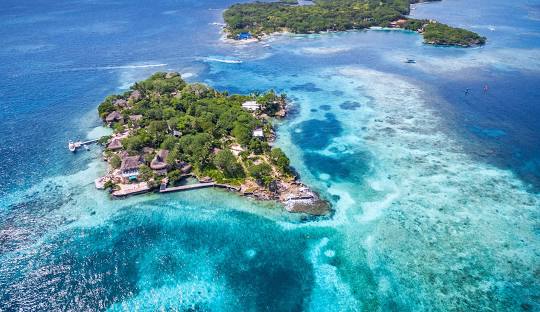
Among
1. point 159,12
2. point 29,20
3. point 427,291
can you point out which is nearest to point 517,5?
point 159,12

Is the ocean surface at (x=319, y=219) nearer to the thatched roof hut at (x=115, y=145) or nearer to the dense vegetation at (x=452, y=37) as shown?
the thatched roof hut at (x=115, y=145)

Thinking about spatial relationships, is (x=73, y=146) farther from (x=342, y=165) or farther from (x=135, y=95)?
(x=342, y=165)

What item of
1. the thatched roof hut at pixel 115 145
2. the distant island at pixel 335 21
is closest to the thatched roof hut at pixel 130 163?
the thatched roof hut at pixel 115 145

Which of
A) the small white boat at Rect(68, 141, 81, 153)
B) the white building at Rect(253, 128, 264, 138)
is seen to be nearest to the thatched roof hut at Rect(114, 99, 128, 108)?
the small white boat at Rect(68, 141, 81, 153)

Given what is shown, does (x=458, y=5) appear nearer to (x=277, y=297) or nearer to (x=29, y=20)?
(x=277, y=297)

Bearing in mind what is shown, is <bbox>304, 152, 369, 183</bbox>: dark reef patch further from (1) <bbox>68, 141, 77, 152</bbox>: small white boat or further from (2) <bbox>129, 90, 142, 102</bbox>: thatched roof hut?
(1) <bbox>68, 141, 77, 152</bbox>: small white boat

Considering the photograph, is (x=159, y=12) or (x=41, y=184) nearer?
(x=41, y=184)

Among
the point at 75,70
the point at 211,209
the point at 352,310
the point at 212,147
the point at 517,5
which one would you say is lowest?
the point at 352,310
